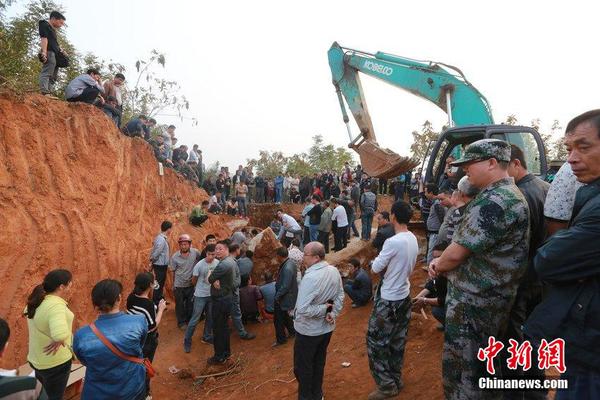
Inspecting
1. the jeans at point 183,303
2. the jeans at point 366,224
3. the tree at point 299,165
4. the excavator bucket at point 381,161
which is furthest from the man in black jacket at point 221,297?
the tree at point 299,165

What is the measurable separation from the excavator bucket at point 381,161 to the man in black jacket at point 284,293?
3.24 metres

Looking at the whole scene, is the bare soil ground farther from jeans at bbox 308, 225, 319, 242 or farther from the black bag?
the black bag

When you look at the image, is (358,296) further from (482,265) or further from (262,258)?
(482,265)

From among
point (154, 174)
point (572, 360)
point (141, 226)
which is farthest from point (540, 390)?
point (154, 174)

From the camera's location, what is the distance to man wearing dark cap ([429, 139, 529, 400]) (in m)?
2.40

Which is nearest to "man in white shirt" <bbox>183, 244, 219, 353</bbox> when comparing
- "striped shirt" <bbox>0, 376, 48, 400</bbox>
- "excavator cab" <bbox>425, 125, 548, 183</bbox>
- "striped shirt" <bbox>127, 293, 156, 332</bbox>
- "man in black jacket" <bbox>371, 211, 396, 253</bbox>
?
"striped shirt" <bbox>127, 293, 156, 332</bbox>

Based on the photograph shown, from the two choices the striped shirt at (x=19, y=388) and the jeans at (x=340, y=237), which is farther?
the jeans at (x=340, y=237)

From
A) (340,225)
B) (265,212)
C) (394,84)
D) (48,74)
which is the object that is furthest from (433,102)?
(265,212)

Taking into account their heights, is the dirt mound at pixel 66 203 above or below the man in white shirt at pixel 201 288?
above

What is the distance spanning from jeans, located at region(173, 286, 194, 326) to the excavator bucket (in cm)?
514

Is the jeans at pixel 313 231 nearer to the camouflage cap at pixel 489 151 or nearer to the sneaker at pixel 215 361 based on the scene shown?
the sneaker at pixel 215 361

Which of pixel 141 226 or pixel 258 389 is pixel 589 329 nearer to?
pixel 258 389

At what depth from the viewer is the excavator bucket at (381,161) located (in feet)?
26.6

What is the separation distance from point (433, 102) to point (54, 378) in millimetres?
8749
